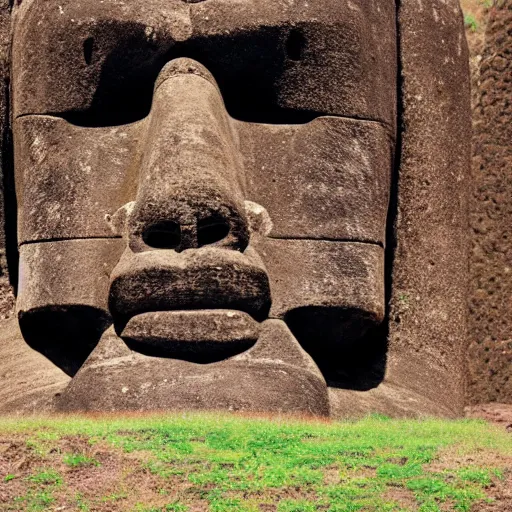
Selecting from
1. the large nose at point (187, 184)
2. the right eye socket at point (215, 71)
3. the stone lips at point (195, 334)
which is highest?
the right eye socket at point (215, 71)

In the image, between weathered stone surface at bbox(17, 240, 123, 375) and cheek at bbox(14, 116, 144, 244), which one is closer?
weathered stone surface at bbox(17, 240, 123, 375)

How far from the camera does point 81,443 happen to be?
28.4 feet

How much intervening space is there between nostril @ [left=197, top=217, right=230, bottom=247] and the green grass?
140 centimetres

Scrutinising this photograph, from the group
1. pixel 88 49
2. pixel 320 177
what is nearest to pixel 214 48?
pixel 88 49

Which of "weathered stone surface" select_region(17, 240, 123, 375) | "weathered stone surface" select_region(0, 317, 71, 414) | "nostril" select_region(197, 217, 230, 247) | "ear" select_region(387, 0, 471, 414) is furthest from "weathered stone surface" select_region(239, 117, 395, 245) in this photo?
"weathered stone surface" select_region(0, 317, 71, 414)

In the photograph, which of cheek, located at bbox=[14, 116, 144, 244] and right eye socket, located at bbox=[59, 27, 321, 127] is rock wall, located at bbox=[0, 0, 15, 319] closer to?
cheek, located at bbox=[14, 116, 144, 244]

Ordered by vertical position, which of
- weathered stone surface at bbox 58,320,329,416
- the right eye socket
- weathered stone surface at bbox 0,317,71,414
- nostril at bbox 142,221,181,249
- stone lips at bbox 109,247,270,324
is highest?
the right eye socket

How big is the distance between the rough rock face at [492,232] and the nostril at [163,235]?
12.0 ft

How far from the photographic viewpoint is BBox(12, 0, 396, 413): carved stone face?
1073 cm

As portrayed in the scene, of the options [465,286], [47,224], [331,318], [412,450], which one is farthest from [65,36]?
[412,450]

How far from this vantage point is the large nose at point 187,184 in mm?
10523

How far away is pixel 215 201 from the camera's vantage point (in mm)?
10523

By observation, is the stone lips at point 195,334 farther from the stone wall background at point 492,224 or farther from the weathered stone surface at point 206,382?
the stone wall background at point 492,224

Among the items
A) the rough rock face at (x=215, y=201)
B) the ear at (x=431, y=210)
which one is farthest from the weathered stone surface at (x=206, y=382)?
the ear at (x=431, y=210)
